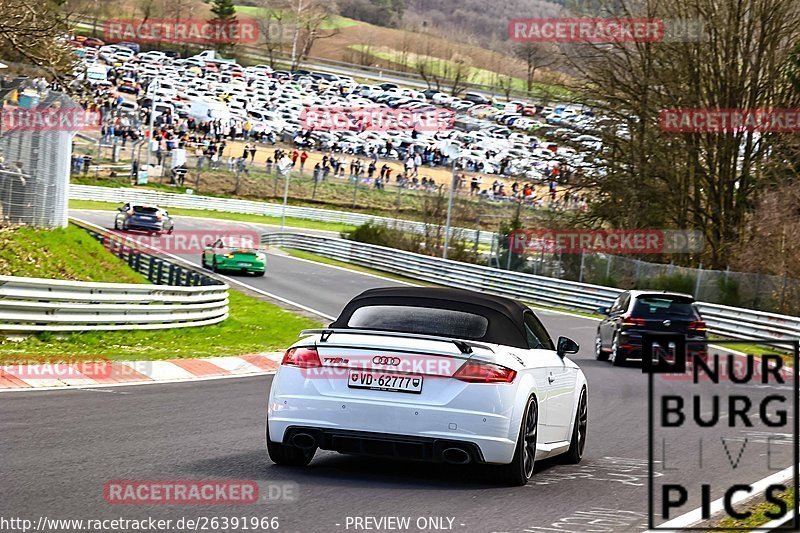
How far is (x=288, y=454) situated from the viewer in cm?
910

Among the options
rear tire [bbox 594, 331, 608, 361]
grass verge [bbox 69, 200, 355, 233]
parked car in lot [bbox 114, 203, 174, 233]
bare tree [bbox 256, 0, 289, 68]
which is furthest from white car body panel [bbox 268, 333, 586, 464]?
bare tree [bbox 256, 0, 289, 68]

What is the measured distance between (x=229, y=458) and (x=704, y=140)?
119 ft

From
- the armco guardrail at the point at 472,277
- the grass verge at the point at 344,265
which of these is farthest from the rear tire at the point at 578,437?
the grass verge at the point at 344,265

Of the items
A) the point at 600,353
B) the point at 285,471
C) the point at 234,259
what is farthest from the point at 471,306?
the point at 234,259

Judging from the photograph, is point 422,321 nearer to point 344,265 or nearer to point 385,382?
point 385,382

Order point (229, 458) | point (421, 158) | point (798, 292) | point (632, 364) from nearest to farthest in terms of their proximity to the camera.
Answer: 1. point (229, 458)
2. point (632, 364)
3. point (798, 292)
4. point (421, 158)

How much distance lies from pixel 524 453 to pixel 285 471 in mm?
1753

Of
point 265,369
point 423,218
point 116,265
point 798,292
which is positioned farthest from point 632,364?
point 423,218

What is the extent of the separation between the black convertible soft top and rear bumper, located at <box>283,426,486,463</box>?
105 cm

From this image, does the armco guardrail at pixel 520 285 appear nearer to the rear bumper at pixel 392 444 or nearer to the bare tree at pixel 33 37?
the bare tree at pixel 33 37

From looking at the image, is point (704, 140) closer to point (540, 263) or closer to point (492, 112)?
point (540, 263)

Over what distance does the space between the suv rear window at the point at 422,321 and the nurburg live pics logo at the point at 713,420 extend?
142cm

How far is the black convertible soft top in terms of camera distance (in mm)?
9453

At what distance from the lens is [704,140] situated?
43.3 metres
